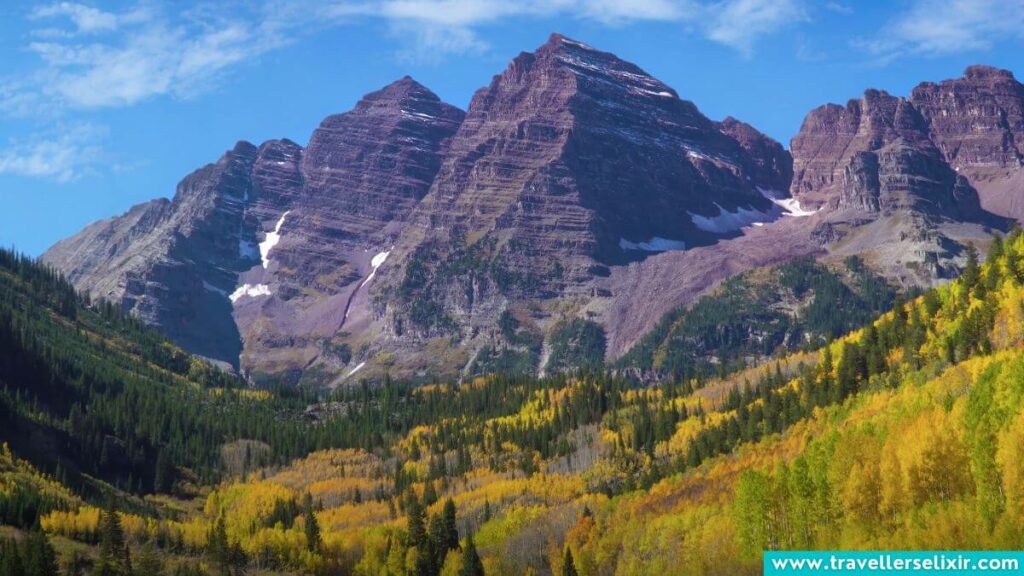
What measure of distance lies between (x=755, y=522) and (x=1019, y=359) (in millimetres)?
41893

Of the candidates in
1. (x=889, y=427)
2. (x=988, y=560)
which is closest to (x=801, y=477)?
(x=889, y=427)

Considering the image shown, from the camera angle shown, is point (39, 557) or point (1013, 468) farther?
point (39, 557)

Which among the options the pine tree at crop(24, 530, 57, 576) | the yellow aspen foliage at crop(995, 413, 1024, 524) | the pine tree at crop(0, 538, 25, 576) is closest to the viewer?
the yellow aspen foliage at crop(995, 413, 1024, 524)

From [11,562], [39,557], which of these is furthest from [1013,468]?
[11,562]

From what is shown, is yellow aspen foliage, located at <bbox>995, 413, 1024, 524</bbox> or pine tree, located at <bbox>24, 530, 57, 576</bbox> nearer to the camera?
yellow aspen foliage, located at <bbox>995, 413, 1024, 524</bbox>

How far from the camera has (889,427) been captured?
19225 cm

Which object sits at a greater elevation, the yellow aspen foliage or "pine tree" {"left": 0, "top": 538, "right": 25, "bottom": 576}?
the yellow aspen foliage

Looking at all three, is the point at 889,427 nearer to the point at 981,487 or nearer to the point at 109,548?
→ the point at 981,487

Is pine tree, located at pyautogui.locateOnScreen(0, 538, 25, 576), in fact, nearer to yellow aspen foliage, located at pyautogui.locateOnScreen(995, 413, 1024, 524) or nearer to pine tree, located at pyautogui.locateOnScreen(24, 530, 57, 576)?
pine tree, located at pyautogui.locateOnScreen(24, 530, 57, 576)

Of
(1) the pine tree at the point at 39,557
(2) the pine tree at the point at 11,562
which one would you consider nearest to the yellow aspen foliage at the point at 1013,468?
(1) the pine tree at the point at 39,557

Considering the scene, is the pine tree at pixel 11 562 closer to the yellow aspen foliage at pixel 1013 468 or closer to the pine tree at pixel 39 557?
the pine tree at pixel 39 557

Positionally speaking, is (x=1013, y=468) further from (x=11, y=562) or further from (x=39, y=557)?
(x=11, y=562)

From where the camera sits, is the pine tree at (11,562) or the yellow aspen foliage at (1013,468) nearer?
the yellow aspen foliage at (1013,468)

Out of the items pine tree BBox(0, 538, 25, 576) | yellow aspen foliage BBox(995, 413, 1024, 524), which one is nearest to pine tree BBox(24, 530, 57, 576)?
pine tree BBox(0, 538, 25, 576)
